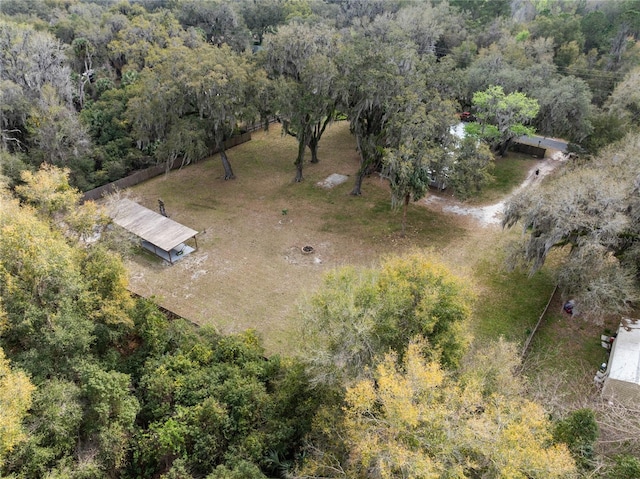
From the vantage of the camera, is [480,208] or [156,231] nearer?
[156,231]

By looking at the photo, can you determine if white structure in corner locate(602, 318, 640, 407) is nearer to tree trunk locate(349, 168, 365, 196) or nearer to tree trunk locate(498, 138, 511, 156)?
tree trunk locate(349, 168, 365, 196)

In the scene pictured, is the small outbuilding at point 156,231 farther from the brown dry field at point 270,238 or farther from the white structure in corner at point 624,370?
the white structure in corner at point 624,370

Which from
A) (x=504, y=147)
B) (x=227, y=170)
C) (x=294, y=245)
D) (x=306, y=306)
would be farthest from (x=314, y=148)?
(x=306, y=306)

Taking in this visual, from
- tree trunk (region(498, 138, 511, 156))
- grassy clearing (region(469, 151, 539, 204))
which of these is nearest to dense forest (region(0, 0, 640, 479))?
tree trunk (region(498, 138, 511, 156))

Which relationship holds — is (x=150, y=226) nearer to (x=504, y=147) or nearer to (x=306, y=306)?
(x=306, y=306)

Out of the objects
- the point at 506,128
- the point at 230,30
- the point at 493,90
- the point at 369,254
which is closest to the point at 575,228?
the point at 369,254

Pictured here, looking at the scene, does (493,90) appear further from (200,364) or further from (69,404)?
(69,404)
